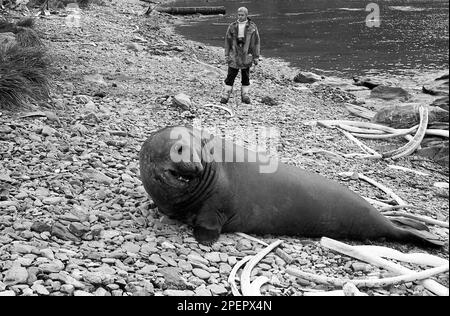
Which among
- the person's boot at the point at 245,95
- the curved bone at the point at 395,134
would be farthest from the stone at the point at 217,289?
the person's boot at the point at 245,95

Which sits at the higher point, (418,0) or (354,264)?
(418,0)

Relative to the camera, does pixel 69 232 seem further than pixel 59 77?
No

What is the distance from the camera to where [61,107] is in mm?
8734

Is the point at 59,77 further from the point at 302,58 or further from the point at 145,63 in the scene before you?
the point at 302,58

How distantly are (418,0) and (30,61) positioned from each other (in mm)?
29255

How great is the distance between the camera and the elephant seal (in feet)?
17.1

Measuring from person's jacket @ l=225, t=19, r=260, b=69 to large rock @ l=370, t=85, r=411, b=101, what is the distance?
218 inches

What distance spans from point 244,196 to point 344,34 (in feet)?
71.2

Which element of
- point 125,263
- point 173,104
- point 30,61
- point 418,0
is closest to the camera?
point 125,263

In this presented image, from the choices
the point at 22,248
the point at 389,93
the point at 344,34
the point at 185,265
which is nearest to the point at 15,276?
the point at 22,248

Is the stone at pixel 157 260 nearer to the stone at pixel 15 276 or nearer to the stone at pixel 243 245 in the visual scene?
the stone at pixel 243 245

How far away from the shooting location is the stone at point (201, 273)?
4481 mm

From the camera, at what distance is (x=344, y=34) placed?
25.7 meters
